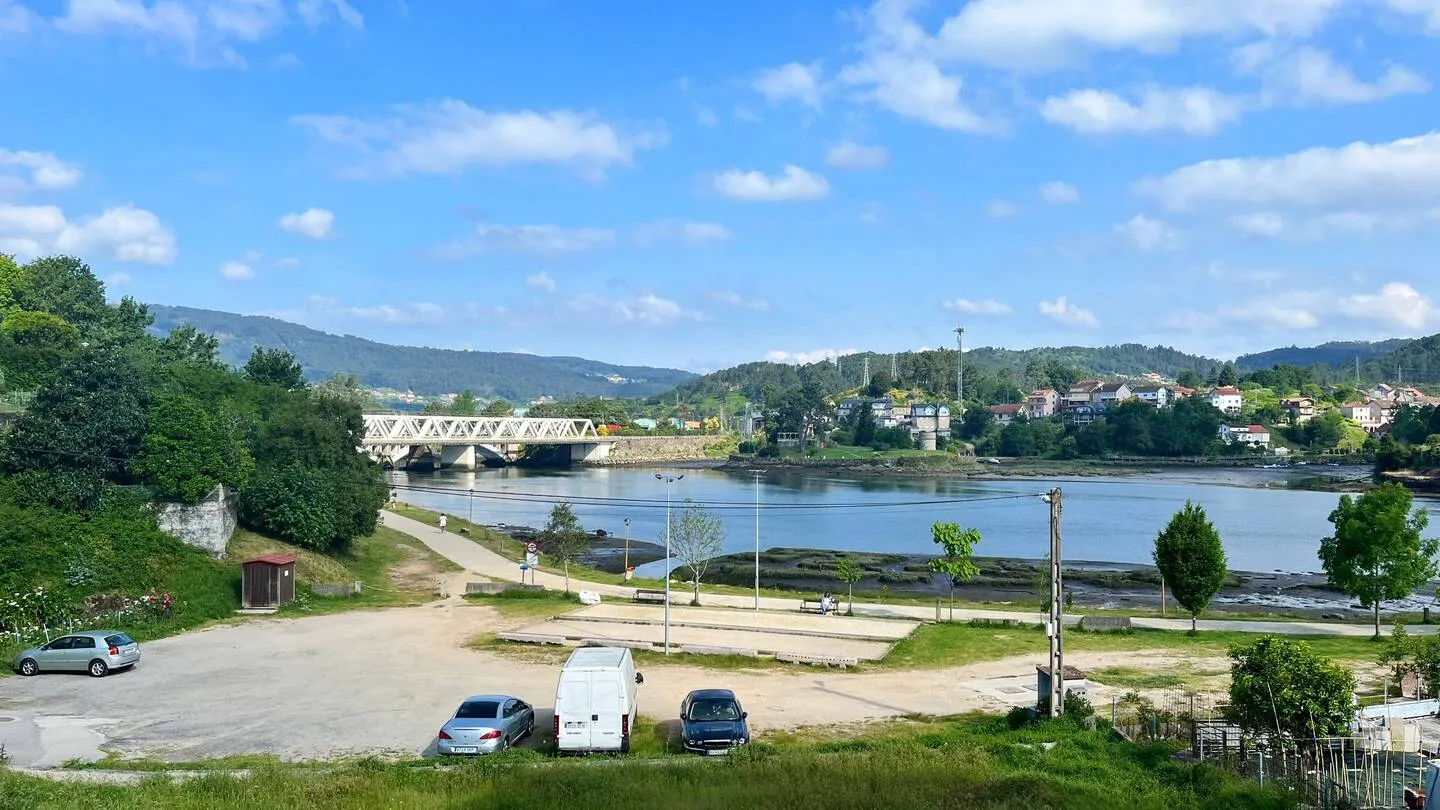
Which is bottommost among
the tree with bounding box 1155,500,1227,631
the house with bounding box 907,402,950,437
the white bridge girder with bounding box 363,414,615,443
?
the tree with bounding box 1155,500,1227,631

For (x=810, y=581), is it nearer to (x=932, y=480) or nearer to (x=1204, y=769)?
(x=1204, y=769)

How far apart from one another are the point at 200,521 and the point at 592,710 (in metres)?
28.5

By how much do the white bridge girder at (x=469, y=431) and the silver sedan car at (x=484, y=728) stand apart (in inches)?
4357

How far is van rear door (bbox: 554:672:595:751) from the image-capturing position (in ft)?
65.7

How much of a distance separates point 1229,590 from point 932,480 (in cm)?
8554

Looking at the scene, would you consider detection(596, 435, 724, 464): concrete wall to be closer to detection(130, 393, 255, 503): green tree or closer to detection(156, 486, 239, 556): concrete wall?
detection(130, 393, 255, 503): green tree

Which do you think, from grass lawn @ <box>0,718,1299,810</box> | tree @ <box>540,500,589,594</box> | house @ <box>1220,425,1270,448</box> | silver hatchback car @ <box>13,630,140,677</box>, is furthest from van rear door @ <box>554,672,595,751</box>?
house @ <box>1220,425,1270,448</box>

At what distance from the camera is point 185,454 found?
4241 centimetres

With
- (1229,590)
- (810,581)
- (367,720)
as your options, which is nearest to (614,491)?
(810,581)

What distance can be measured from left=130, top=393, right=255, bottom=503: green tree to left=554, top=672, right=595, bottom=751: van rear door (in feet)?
91.7

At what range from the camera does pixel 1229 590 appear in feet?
190

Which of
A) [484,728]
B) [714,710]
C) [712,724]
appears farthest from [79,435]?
[712,724]

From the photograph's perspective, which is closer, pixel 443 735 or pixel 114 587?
pixel 443 735

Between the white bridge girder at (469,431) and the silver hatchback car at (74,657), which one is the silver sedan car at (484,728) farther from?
the white bridge girder at (469,431)
